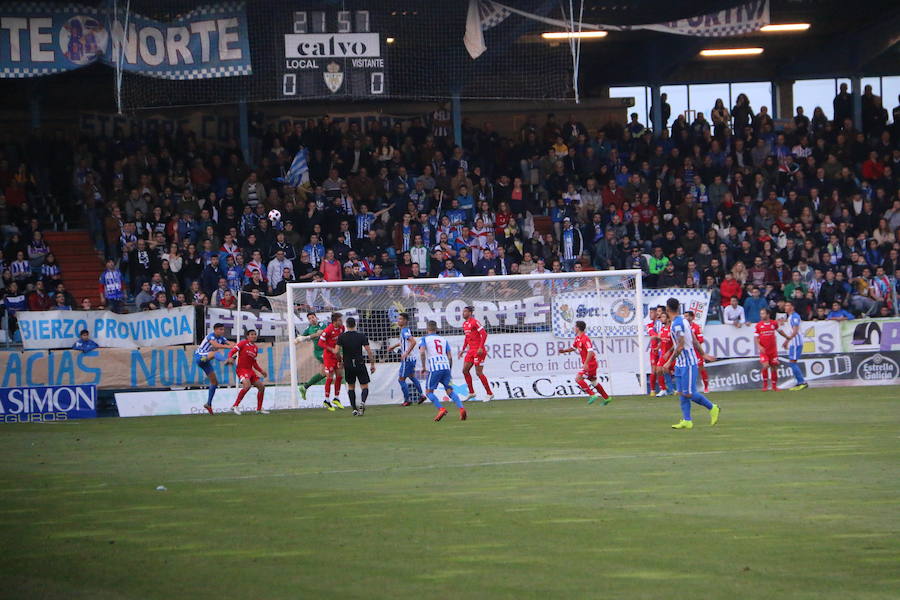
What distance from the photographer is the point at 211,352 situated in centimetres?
2648

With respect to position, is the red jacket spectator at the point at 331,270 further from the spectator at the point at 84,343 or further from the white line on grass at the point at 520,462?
the white line on grass at the point at 520,462

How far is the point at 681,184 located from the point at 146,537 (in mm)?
26835

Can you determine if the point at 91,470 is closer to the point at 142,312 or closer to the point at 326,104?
the point at 142,312

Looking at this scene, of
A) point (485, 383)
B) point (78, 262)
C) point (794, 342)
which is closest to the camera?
point (485, 383)

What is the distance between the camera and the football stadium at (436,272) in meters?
12.6

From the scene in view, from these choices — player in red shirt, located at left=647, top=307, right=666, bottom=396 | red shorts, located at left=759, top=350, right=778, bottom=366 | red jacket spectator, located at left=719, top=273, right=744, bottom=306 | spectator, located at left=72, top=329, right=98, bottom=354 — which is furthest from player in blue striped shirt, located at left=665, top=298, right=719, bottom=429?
spectator, located at left=72, top=329, right=98, bottom=354

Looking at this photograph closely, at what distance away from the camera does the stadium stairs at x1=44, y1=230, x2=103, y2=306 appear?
31.6m

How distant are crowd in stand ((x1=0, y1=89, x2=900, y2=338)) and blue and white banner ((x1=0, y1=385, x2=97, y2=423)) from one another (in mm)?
2848

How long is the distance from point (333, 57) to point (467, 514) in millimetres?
19800

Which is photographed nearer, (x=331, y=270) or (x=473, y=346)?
(x=473, y=346)

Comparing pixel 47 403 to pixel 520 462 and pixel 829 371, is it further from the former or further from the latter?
pixel 829 371

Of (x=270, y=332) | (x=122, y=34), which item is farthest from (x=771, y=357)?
(x=122, y=34)

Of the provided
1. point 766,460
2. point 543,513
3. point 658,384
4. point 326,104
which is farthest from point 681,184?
point 543,513

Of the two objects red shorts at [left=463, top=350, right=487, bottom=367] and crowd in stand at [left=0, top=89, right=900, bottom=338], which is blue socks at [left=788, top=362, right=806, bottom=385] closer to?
crowd in stand at [left=0, top=89, right=900, bottom=338]
